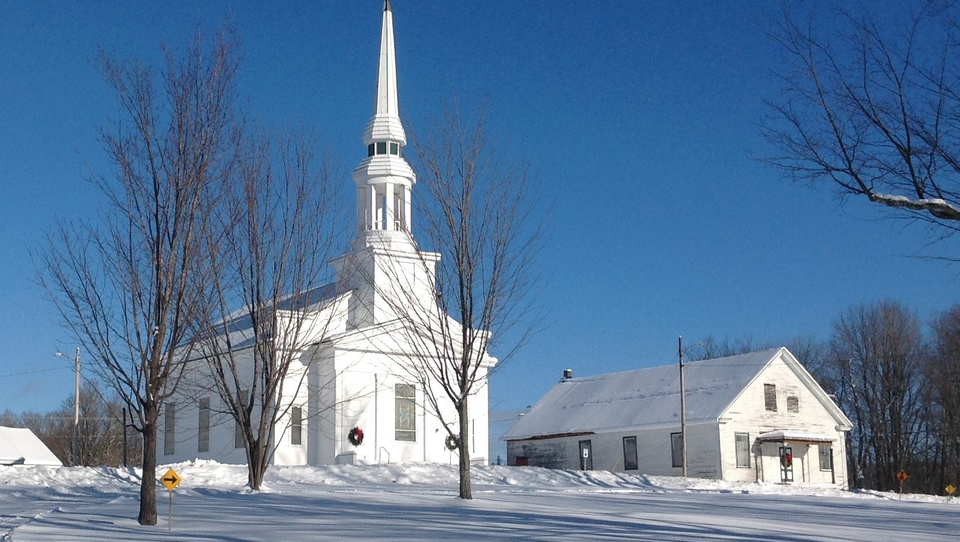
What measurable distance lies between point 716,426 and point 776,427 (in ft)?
12.5

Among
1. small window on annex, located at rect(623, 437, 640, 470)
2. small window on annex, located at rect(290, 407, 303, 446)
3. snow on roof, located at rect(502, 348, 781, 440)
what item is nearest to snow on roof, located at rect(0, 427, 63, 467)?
snow on roof, located at rect(502, 348, 781, 440)

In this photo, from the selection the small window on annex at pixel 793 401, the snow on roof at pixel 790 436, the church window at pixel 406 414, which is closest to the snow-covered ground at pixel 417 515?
the church window at pixel 406 414

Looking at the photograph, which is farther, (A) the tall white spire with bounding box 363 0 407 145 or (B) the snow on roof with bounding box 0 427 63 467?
(B) the snow on roof with bounding box 0 427 63 467

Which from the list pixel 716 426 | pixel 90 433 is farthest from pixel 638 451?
pixel 90 433

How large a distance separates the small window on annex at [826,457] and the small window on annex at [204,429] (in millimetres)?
26447

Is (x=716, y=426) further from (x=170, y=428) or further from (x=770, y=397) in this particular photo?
(x=170, y=428)

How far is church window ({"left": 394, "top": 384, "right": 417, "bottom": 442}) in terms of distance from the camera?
126 ft

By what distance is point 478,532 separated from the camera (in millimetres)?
14766

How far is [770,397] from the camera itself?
153ft

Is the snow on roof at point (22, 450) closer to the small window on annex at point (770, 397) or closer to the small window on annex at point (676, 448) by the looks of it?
the small window on annex at point (676, 448)

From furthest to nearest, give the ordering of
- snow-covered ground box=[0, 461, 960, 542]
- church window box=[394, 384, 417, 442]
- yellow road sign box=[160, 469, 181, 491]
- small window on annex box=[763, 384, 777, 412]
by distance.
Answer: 1. small window on annex box=[763, 384, 777, 412]
2. church window box=[394, 384, 417, 442]
3. yellow road sign box=[160, 469, 181, 491]
4. snow-covered ground box=[0, 461, 960, 542]

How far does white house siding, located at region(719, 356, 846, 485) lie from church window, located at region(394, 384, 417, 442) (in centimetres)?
1337

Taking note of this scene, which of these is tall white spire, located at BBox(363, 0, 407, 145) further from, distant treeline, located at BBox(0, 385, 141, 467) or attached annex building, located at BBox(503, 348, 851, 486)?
distant treeline, located at BBox(0, 385, 141, 467)

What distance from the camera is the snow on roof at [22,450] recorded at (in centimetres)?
5810
